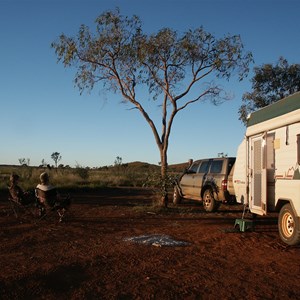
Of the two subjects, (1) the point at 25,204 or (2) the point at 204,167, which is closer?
(1) the point at 25,204

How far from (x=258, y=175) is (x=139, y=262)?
4.51 metres

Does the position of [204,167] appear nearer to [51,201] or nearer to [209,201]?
[209,201]

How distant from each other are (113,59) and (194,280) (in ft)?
36.2

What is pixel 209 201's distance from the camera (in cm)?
1442

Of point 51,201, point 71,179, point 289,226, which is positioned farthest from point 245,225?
point 71,179

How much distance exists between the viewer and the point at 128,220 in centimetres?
1196

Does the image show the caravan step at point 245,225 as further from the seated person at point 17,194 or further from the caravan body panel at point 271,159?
the seated person at point 17,194

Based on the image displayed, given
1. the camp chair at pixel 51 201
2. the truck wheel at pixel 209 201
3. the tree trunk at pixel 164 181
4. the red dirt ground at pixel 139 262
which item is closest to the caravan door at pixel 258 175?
the red dirt ground at pixel 139 262

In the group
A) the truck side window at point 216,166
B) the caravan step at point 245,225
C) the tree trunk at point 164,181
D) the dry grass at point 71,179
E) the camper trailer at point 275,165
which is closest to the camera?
the camper trailer at point 275,165

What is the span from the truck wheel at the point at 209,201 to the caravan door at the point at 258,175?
11.4 ft

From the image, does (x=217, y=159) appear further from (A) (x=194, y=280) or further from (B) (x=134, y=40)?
(A) (x=194, y=280)

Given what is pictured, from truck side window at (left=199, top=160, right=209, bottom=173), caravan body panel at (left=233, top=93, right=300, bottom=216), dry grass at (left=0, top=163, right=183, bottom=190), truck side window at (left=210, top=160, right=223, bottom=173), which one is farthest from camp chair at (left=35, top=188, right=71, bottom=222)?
dry grass at (left=0, top=163, right=183, bottom=190)

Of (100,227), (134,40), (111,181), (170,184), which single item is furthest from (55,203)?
(111,181)

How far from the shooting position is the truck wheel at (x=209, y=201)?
14133mm
